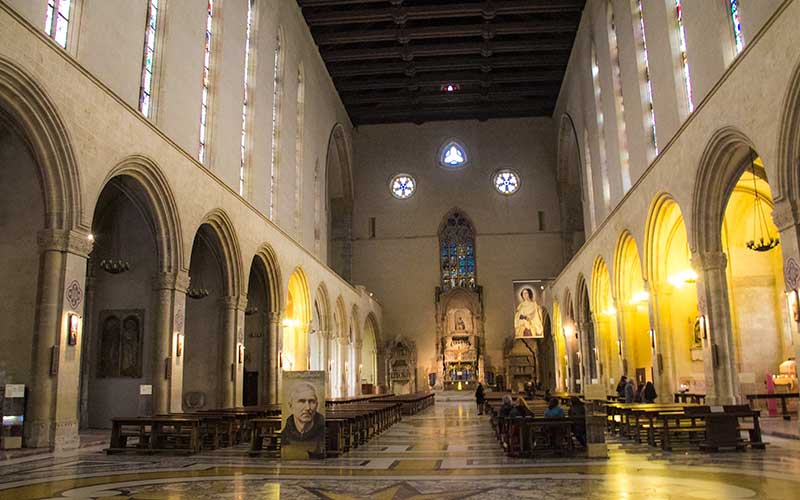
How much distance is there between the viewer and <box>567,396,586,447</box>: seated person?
10.6 meters

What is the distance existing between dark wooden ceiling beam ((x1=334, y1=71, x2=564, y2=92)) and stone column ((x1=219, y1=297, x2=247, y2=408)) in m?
18.3

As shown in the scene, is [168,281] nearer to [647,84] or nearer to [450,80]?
[647,84]

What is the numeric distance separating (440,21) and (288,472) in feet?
82.8

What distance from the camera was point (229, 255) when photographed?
1875cm

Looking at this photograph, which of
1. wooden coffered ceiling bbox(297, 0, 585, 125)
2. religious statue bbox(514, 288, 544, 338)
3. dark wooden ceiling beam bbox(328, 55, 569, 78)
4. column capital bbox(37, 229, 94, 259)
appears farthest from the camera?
dark wooden ceiling beam bbox(328, 55, 569, 78)

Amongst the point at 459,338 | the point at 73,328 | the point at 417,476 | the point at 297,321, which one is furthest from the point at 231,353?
the point at 459,338

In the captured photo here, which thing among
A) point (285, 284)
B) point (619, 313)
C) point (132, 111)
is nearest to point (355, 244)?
point (285, 284)

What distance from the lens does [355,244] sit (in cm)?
3994

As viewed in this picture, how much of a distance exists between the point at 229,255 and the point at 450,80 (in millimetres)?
19154

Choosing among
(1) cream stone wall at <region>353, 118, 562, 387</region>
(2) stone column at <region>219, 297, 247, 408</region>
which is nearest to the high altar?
(1) cream stone wall at <region>353, 118, 562, 387</region>

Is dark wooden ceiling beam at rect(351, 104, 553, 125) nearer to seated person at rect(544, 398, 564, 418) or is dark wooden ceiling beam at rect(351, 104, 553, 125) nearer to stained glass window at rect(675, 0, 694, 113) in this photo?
stained glass window at rect(675, 0, 694, 113)

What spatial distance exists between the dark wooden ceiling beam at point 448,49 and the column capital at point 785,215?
20.9 m

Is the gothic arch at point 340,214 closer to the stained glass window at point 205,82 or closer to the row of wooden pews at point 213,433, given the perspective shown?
the stained glass window at point 205,82

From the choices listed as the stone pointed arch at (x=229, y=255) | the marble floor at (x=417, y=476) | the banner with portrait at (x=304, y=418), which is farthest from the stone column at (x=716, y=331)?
the stone pointed arch at (x=229, y=255)
